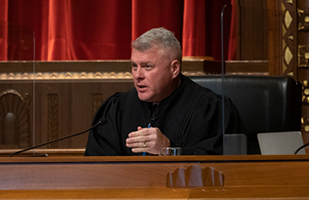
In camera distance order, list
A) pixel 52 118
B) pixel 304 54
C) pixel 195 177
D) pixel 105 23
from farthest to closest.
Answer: pixel 105 23
pixel 52 118
pixel 304 54
pixel 195 177

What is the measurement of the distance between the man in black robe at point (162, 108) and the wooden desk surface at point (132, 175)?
0.75m

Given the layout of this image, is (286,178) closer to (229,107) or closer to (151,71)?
(229,107)

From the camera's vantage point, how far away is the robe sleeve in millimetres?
1876

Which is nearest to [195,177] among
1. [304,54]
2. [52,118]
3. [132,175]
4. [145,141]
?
[132,175]

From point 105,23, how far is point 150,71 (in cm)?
153

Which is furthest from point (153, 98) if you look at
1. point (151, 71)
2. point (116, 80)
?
point (116, 80)

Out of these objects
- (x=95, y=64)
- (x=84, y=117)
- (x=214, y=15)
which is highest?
(x=214, y=15)

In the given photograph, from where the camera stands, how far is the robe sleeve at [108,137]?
1.88 metres

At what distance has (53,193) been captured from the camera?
34.9 inches

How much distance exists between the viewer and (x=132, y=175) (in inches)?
36.6

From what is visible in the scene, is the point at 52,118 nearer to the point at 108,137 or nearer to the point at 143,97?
the point at 108,137

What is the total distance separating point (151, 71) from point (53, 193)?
40.1 inches

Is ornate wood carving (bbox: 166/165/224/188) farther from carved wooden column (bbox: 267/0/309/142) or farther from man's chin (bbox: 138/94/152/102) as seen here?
man's chin (bbox: 138/94/152/102)

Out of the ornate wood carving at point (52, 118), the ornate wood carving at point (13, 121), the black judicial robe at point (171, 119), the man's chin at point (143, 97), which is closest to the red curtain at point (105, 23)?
the ornate wood carving at point (52, 118)
